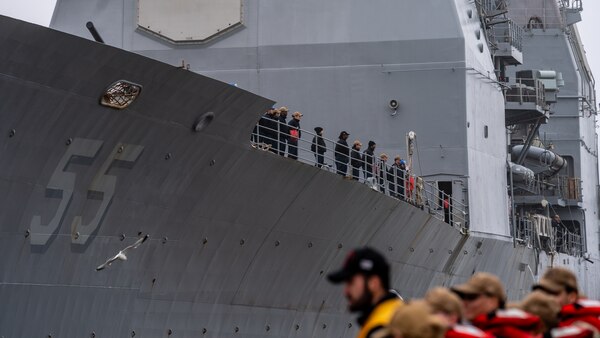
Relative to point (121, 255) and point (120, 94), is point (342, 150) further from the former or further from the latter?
point (121, 255)

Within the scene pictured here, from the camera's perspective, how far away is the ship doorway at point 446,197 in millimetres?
20844

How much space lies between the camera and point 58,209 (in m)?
12.0

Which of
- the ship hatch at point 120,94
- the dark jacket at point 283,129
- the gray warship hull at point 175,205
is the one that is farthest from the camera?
the dark jacket at point 283,129

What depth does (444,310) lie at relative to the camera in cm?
539

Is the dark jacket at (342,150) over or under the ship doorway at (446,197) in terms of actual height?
over

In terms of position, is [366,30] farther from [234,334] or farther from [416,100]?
[234,334]

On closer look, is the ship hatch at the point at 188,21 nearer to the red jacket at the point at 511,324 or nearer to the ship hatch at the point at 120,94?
the ship hatch at the point at 120,94

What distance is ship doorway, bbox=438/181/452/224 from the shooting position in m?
20.8

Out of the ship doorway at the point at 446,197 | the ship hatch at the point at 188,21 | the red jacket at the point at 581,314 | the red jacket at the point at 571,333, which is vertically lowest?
the red jacket at the point at 571,333

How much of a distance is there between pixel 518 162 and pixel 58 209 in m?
17.6

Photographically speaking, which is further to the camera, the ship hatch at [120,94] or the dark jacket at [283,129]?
the dark jacket at [283,129]

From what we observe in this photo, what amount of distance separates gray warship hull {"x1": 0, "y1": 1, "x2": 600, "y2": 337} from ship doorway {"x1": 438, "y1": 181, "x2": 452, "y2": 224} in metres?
0.50

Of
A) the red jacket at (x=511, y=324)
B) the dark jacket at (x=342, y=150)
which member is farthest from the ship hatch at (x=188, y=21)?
the red jacket at (x=511, y=324)

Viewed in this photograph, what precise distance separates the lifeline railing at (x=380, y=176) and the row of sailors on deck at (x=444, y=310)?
28.7ft
